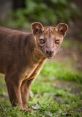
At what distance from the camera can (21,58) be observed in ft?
26.3

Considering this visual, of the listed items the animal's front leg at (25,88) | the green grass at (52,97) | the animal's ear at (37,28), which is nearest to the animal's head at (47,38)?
the animal's ear at (37,28)

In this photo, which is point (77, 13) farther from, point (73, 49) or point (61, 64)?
point (61, 64)

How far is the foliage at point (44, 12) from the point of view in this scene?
14.5 meters

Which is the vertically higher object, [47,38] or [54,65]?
[47,38]

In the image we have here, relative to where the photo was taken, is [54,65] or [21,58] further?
[54,65]

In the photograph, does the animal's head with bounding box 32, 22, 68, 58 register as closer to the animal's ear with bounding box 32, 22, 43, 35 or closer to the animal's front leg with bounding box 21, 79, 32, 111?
the animal's ear with bounding box 32, 22, 43, 35

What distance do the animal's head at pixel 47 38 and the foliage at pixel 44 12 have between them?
614 centimetres

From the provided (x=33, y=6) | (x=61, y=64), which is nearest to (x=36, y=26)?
(x=61, y=64)

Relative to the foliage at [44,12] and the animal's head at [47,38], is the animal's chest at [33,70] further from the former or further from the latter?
the foliage at [44,12]

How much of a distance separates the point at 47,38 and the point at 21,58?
504 millimetres

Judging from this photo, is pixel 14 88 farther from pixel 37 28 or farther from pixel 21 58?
pixel 37 28

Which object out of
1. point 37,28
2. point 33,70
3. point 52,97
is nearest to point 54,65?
point 52,97

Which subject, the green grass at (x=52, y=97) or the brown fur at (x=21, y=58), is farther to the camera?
the brown fur at (x=21, y=58)

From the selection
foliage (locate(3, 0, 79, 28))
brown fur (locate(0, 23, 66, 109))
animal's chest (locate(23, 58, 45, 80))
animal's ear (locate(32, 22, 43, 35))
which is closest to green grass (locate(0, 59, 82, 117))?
brown fur (locate(0, 23, 66, 109))
